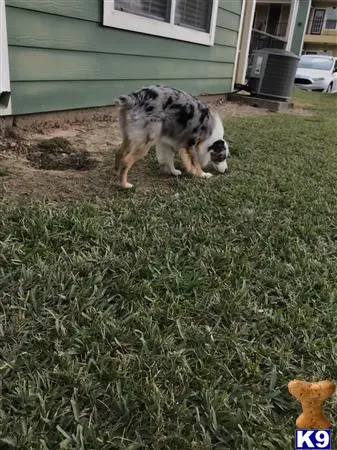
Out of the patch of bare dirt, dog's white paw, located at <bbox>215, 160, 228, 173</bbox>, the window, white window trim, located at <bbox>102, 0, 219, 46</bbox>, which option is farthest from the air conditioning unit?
the window

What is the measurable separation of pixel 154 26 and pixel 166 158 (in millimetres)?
2745

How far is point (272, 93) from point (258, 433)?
27.7ft

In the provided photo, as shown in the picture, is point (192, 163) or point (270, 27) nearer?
point (192, 163)

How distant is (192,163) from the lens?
382 cm

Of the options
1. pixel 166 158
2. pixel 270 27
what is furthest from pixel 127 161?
pixel 270 27

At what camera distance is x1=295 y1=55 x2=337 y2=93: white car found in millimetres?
16500

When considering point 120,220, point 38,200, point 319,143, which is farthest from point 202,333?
point 319,143

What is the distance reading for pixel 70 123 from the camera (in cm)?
483

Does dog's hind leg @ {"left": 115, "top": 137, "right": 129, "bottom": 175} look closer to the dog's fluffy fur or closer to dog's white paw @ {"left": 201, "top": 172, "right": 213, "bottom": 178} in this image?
the dog's fluffy fur

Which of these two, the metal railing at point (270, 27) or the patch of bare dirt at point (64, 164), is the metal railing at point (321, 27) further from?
the patch of bare dirt at point (64, 164)

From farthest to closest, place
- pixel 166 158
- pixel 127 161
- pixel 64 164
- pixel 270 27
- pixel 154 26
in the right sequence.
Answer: pixel 270 27
pixel 154 26
pixel 166 158
pixel 64 164
pixel 127 161

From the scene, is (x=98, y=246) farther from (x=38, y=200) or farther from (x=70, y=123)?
(x=70, y=123)

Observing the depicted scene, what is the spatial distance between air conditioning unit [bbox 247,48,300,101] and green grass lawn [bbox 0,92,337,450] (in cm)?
613

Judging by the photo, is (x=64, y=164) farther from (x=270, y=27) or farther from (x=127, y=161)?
(x=270, y=27)
